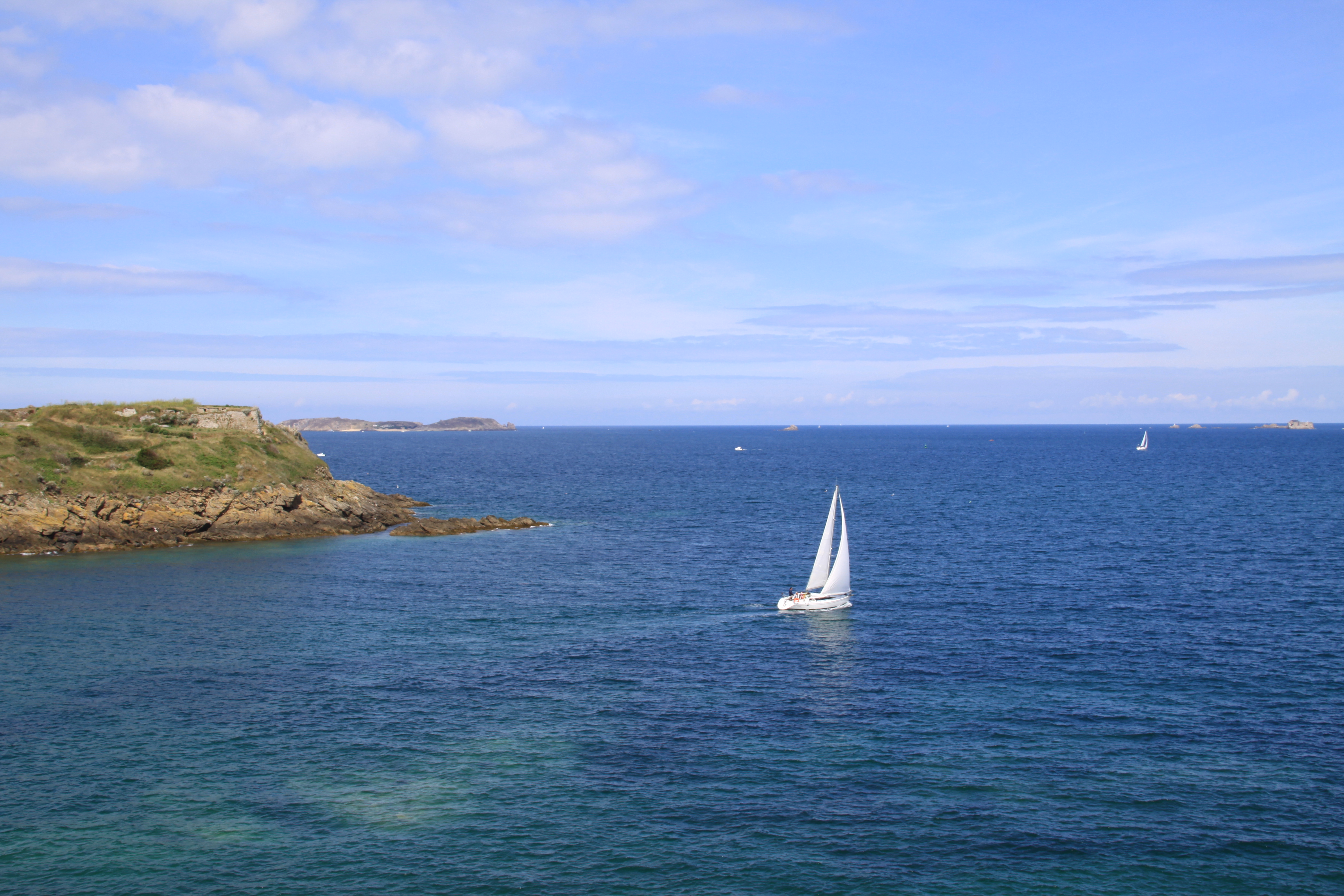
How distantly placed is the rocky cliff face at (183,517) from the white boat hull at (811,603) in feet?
207

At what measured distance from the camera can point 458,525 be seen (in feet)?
363

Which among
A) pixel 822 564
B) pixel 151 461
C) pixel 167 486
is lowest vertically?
pixel 822 564

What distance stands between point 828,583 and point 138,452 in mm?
86676

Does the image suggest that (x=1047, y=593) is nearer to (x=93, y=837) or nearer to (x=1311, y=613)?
(x=1311, y=613)

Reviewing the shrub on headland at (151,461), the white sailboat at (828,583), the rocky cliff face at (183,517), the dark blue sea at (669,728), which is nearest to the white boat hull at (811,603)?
the white sailboat at (828,583)

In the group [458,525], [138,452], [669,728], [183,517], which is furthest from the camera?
[458,525]

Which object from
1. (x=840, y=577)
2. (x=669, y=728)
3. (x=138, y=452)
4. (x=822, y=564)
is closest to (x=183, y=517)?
(x=138, y=452)

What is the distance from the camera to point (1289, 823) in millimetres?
34344

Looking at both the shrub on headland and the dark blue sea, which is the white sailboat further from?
the shrub on headland

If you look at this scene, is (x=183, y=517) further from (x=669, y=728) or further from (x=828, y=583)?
(x=669, y=728)

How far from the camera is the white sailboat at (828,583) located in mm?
70250

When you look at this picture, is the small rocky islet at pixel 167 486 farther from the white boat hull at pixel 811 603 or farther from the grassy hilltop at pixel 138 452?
the white boat hull at pixel 811 603

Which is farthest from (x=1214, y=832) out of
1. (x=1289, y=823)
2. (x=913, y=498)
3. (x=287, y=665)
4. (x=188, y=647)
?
(x=913, y=498)

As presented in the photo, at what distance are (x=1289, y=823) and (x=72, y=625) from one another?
239 feet
